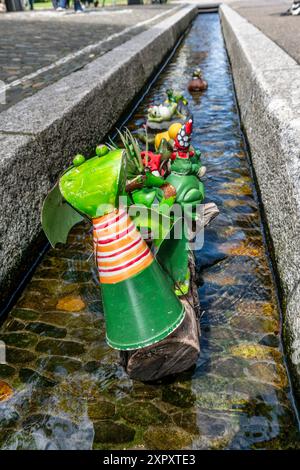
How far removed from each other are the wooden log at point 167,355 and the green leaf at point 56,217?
836 millimetres

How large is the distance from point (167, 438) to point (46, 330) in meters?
1.22

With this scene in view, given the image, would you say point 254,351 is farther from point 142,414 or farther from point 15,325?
point 15,325

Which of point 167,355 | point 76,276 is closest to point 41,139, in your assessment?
point 76,276

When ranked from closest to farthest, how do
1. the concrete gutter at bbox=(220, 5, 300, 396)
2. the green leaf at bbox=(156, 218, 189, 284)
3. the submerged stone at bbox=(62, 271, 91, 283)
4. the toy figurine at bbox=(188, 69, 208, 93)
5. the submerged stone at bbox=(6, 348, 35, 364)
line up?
the green leaf at bbox=(156, 218, 189, 284) < the concrete gutter at bbox=(220, 5, 300, 396) < the submerged stone at bbox=(6, 348, 35, 364) < the submerged stone at bbox=(62, 271, 91, 283) < the toy figurine at bbox=(188, 69, 208, 93)

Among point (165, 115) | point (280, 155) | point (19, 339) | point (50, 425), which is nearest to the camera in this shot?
point (50, 425)

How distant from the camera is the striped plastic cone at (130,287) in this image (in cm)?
217

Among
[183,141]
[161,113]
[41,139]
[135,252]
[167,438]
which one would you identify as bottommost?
[167,438]

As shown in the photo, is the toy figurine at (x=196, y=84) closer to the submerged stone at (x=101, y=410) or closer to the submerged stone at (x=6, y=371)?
the submerged stone at (x=6, y=371)

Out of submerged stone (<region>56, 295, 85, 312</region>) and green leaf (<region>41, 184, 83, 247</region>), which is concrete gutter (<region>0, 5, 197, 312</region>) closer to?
submerged stone (<region>56, 295, 85, 312</region>)

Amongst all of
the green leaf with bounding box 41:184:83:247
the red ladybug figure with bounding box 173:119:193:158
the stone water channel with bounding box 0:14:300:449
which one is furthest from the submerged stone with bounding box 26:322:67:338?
the red ladybug figure with bounding box 173:119:193:158

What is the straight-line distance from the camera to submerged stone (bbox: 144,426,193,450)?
7.41 ft

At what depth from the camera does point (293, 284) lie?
2.67 m

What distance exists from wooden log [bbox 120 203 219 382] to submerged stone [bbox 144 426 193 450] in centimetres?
31

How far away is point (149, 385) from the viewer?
2.60m
